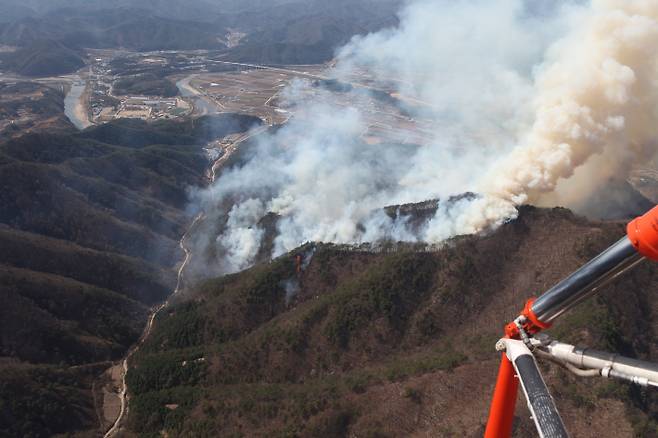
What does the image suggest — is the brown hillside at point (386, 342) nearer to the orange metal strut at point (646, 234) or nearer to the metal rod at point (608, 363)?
the metal rod at point (608, 363)

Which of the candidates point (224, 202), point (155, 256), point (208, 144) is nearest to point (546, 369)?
point (155, 256)

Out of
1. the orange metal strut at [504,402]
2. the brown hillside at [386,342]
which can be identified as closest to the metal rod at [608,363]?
the orange metal strut at [504,402]

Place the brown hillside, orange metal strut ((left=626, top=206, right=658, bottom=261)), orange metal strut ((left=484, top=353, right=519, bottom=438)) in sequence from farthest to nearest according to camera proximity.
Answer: the brown hillside → orange metal strut ((left=484, top=353, right=519, bottom=438)) → orange metal strut ((left=626, top=206, right=658, bottom=261))

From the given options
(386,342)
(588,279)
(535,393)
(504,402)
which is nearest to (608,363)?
(535,393)

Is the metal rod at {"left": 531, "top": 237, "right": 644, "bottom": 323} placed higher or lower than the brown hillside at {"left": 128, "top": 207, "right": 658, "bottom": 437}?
Result: higher

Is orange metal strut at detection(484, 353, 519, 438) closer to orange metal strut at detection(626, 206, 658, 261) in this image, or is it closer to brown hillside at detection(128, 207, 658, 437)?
orange metal strut at detection(626, 206, 658, 261)

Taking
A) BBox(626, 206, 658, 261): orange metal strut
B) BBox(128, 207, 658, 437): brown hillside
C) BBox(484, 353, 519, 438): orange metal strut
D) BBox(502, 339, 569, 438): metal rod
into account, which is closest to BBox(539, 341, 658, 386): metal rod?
BBox(502, 339, 569, 438): metal rod

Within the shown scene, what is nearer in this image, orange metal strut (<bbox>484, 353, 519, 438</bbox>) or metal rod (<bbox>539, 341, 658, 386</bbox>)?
metal rod (<bbox>539, 341, 658, 386</bbox>)

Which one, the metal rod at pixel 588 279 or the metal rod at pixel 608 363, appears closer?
the metal rod at pixel 608 363

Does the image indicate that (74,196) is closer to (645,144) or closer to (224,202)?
(224,202)
